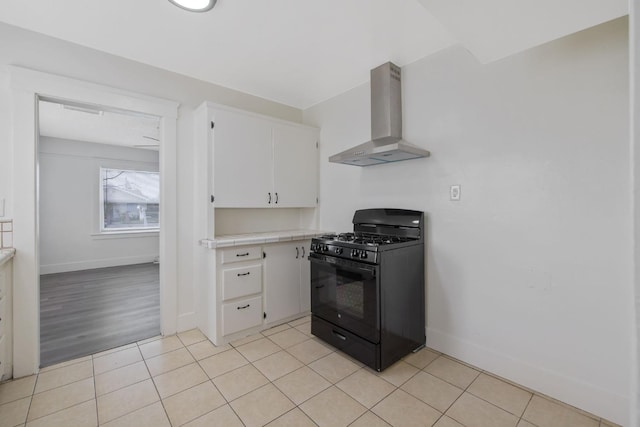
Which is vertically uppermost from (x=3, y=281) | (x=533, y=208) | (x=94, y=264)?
(x=533, y=208)

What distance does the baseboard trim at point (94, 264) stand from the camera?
16.8 feet

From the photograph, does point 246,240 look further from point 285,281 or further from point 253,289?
point 285,281

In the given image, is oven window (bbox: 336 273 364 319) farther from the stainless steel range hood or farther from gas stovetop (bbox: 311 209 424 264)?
the stainless steel range hood

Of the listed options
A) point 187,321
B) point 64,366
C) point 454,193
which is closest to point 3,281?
point 64,366

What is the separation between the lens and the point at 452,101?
7.75ft

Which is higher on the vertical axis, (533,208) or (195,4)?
(195,4)

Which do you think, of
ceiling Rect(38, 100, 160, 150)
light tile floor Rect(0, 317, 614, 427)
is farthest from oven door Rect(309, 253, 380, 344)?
ceiling Rect(38, 100, 160, 150)

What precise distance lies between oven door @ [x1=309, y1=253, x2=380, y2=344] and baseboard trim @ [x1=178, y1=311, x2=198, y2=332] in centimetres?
123

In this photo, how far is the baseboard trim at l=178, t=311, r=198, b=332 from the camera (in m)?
2.87

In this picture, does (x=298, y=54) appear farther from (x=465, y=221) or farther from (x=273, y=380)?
(x=273, y=380)

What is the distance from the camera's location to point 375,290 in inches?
84.0

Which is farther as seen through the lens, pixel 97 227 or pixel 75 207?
pixel 97 227

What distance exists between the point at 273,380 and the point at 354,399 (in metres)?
0.58

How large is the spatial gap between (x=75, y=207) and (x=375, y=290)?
19.2 ft
